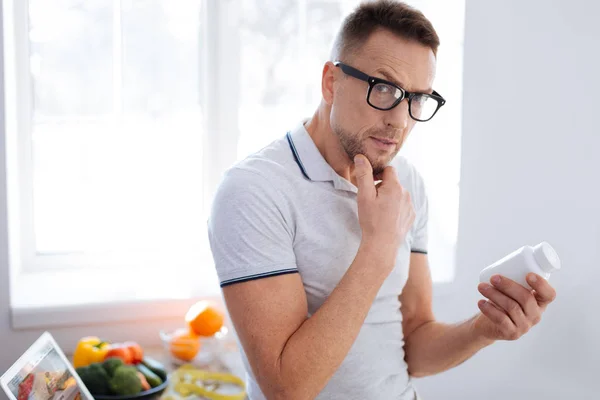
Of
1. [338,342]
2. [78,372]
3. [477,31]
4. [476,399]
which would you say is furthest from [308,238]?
[476,399]

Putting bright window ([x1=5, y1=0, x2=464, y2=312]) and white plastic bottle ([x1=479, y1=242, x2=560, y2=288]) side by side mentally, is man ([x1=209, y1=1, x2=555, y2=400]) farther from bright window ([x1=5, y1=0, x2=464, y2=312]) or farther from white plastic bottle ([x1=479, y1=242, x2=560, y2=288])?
bright window ([x1=5, y1=0, x2=464, y2=312])

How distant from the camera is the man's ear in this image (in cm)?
142

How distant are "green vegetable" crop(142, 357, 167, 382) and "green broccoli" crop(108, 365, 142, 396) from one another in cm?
12

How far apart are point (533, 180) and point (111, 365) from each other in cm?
145

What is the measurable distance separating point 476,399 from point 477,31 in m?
1.20

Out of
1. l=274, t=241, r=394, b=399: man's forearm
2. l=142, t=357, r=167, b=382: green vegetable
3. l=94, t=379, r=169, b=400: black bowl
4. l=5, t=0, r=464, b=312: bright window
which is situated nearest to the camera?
l=274, t=241, r=394, b=399: man's forearm

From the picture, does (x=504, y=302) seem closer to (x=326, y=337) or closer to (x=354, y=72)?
(x=326, y=337)

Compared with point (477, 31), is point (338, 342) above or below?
below

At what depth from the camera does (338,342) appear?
124cm

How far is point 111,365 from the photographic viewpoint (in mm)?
1717

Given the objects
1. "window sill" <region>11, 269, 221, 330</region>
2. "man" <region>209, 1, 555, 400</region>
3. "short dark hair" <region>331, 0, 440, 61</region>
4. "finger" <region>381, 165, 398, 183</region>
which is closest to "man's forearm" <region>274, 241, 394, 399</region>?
"man" <region>209, 1, 555, 400</region>

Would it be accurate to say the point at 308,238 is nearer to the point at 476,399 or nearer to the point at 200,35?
the point at 200,35

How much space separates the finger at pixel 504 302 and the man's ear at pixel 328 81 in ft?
1.51

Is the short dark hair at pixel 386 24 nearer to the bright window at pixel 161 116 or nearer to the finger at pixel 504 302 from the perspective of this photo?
the finger at pixel 504 302
